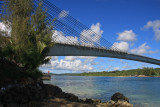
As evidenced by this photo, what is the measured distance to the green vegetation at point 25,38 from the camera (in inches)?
551

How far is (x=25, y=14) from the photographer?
17000 mm

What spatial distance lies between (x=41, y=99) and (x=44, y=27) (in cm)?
902

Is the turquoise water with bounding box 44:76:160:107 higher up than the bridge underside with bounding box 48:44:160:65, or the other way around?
the bridge underside with bounding box 48:44:160:65

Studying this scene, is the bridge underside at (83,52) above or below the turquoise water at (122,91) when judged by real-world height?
above

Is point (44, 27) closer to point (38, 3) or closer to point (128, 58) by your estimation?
point (38, 3)

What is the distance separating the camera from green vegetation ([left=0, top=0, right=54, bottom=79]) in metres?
14.0

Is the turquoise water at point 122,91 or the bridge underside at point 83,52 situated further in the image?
the bridge underside at point 83,52

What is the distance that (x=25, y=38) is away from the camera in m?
15.6

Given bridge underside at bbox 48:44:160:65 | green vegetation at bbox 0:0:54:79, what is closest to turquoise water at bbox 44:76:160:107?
bridge underside at bbox 48:44:160:65

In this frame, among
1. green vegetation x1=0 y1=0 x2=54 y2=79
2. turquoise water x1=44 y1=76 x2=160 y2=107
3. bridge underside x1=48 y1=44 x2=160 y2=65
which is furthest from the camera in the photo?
bridge underside x1=48 y1=44 x2=160 y2=65

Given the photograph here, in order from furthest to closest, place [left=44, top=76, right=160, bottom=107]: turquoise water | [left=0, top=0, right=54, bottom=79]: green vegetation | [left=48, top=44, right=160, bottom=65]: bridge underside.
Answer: [left=48, top=44, right=160, bottom=65]: bridge underside < [left=44, top=76, right=160, bottom=107]: turquoise water < [left=0, top=0, right=54, bottom=79]: green vegetation

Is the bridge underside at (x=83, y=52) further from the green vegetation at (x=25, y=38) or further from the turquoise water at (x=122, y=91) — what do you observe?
the green vegetation at (x=25, y=38)

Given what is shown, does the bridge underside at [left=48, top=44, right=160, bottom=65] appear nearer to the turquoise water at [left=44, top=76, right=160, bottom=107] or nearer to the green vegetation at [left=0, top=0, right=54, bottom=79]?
the turquoise water at [left=44, top=76, right=160, bottom=107]

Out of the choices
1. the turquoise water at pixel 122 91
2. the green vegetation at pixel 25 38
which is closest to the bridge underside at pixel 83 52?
the turquoise water at pixel 122 91
